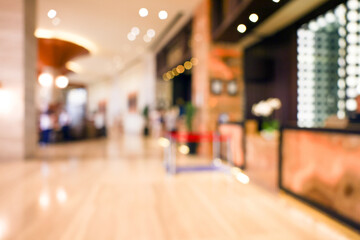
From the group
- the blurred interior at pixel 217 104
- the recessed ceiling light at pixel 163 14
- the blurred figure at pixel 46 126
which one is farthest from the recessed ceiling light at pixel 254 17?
the blurred figure at pixel 46 126

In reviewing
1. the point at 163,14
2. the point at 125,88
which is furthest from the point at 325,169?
the point at 125,88

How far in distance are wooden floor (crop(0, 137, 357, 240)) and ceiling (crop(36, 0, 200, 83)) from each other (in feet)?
5.55

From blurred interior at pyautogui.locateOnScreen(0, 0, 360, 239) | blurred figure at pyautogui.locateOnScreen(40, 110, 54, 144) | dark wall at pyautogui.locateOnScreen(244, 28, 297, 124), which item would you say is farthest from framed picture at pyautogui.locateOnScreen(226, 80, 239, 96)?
blurred figure at pyautogui.locateOnScreen(40, 110, 54, 144)

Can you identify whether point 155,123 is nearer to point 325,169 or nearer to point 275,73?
point 275,73

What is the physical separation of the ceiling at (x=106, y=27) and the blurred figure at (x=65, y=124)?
2615 mm

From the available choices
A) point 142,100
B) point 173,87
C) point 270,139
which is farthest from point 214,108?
point 142,100

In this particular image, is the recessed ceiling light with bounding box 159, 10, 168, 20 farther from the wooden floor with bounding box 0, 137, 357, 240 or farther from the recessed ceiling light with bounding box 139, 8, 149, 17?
the wooden floor with bounding box 0, 137, 357, 240

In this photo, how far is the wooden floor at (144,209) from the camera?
6.70 feet

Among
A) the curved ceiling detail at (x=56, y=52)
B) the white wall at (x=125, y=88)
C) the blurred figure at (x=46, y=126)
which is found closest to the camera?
the blurred figure at (x=46, y=126)

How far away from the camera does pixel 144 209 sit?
256cm

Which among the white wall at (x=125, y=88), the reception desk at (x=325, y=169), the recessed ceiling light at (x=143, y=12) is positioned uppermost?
the white wall at (x=125, y=88)

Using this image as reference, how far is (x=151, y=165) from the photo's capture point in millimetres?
4836

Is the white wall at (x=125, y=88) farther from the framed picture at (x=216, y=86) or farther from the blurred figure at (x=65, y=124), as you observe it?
the framed picture at (x=216, y=86)

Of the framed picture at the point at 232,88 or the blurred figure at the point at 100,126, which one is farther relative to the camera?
the blurred figure at the point at 100,126
